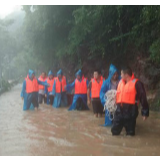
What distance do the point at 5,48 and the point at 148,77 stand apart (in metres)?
22.2

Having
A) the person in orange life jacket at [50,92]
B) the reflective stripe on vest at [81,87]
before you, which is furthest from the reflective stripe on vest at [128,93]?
the person in orange life jacket at [50,92]

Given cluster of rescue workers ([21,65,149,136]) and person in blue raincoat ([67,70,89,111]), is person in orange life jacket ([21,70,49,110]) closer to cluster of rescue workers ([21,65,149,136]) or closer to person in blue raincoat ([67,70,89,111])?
cluster of rescue workers ([21,65,149,136])

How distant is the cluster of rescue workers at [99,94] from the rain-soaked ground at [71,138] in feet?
1.44

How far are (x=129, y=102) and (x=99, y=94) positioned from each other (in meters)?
3.11

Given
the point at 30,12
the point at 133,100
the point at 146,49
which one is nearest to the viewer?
the point at 133,100

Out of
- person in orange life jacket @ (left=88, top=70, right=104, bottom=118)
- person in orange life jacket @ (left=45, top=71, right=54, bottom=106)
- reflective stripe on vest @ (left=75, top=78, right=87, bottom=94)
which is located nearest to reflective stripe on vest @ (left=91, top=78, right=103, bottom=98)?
person in orange life jacket @ (left=88, top=70, right=104, bottom=118)

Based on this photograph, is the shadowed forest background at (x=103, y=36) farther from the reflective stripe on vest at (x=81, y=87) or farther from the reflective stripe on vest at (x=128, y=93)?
the reflective stripe on vest at (x=128, y=93)

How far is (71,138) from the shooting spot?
7.09m

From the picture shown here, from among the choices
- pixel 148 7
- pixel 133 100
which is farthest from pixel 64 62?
pixel 133 100

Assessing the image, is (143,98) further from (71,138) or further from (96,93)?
(96,93)

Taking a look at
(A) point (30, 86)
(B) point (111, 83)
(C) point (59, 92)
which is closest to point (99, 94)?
(B) point (111, 83)

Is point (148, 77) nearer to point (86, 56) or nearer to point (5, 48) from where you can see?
point (86, 56)
